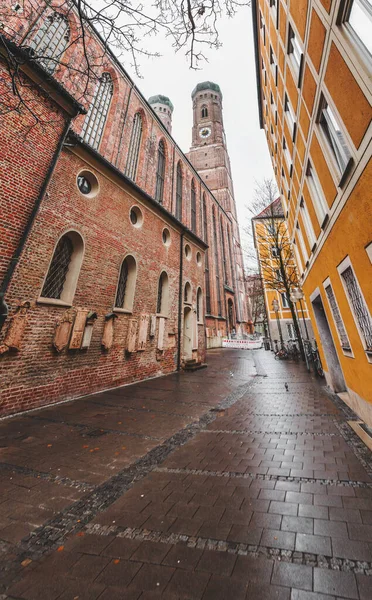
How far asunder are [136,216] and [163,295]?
3.83m

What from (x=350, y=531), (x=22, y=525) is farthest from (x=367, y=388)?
(x=22, y=525)

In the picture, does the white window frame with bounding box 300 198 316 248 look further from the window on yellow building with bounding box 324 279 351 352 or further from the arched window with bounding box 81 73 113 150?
the arched window with bounding box 81 73 113 150

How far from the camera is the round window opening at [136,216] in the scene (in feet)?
32.4

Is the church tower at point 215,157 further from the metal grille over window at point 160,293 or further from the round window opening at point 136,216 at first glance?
the round window opening at point 136,216

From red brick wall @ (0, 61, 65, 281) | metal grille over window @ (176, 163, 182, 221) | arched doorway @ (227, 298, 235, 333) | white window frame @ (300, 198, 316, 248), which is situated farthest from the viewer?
arched doorway @ (227, 298, 235, 333)

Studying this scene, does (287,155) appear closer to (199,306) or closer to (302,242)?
(302,242)

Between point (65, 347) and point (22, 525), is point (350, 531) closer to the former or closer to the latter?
point (22, 525)

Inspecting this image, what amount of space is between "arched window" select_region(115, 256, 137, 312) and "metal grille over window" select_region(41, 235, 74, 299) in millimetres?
2156

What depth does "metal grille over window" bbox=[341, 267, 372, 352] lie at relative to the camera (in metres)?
3.97

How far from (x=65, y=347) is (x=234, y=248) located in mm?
41913

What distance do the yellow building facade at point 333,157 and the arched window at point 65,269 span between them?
21.9 feet

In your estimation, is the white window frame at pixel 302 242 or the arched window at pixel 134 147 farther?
the arched window at pixel 134 147

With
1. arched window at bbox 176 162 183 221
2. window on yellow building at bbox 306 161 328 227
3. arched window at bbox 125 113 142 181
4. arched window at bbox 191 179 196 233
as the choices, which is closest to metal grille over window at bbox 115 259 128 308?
window on yellow building at bbox 306 161 328 227

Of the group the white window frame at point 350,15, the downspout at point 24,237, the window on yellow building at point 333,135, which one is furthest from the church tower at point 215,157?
the white window frame at point 350,15
